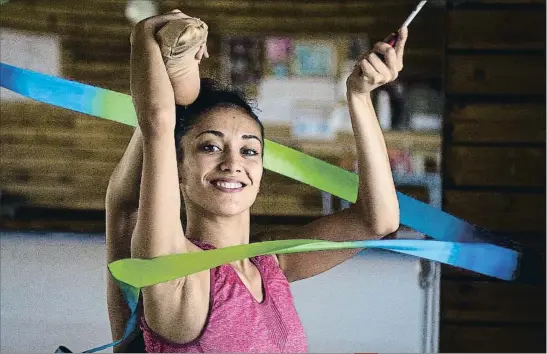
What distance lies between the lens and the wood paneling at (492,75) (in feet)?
5.13

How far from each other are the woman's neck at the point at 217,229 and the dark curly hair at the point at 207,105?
0.42 feet

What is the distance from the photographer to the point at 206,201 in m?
1.50

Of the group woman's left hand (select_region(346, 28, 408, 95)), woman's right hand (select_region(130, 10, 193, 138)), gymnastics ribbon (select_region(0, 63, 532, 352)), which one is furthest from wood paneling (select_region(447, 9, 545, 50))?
woman's right hand (select_region(130, 10, 193, 138))

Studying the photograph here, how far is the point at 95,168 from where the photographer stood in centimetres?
151

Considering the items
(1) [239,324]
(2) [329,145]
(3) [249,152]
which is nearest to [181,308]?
(1) [239,324]

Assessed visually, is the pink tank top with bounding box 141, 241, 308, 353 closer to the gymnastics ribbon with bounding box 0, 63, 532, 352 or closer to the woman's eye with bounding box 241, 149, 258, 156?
the gymnastics ribbon with bounding box 0, 63, 532, 352

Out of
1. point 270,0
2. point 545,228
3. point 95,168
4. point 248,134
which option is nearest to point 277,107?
point 248,134

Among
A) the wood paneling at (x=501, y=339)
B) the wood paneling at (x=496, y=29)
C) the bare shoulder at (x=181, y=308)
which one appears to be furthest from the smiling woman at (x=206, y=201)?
the wood paneling at (x=501, y=339)

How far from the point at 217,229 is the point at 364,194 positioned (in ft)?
1.00

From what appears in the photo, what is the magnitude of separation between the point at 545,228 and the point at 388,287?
35cm

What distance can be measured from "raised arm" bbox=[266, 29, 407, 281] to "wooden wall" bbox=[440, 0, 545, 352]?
14 centimetres

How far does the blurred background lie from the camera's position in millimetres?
1511

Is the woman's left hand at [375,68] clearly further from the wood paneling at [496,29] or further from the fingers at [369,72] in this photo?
the wood paneling at [496,29]

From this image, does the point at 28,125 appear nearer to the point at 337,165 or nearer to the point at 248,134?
the point at 248,134
